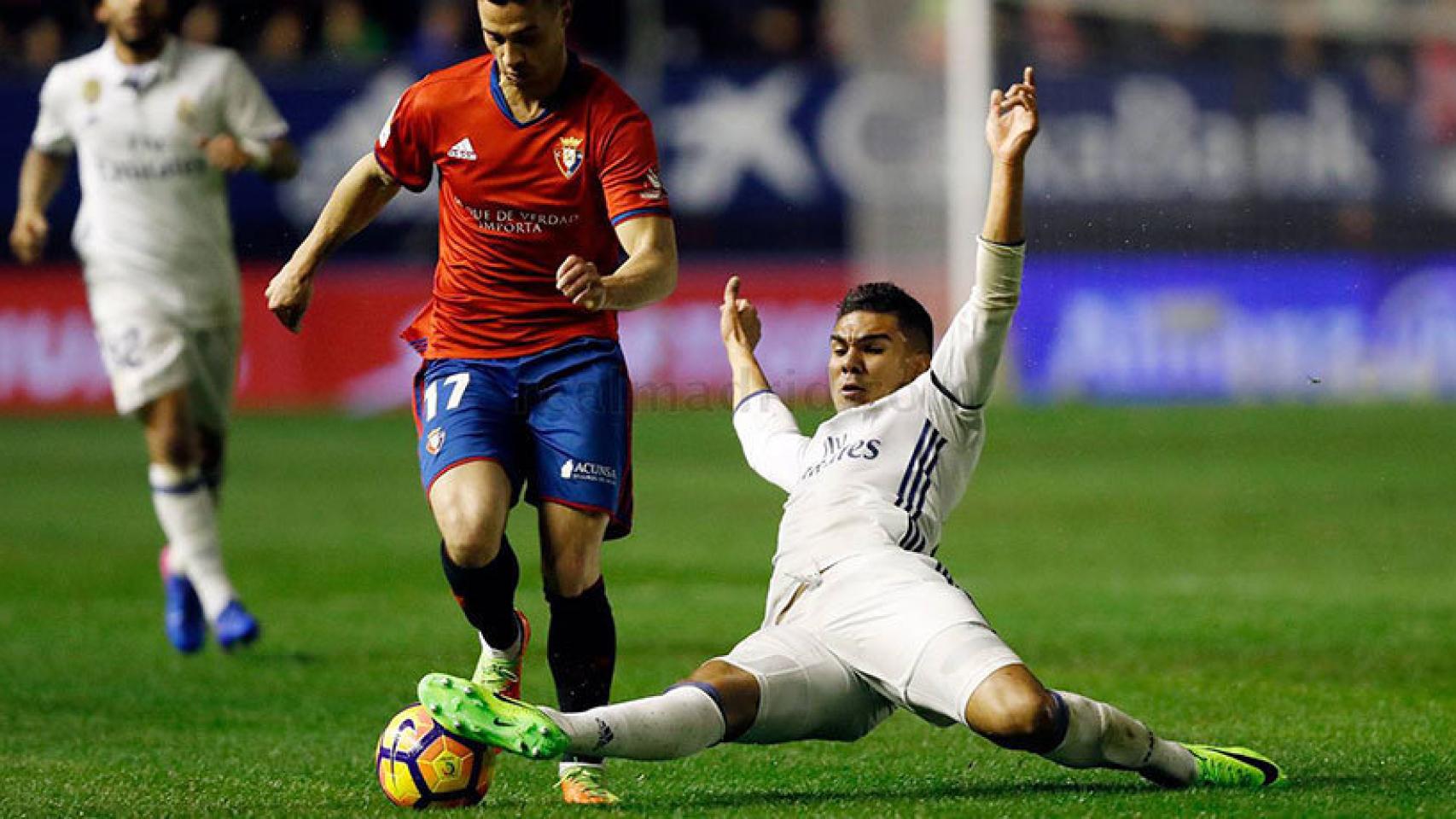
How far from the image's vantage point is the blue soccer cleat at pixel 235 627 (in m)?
9.20

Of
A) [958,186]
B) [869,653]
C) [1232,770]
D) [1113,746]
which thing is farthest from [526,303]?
[958,186]

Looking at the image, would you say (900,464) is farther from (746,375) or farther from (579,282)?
(579,282)

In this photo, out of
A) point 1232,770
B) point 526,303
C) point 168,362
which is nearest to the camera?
point 1232,770

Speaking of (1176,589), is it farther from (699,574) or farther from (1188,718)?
(1188,718)

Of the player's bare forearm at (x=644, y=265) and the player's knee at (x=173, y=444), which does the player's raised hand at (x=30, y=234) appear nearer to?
the player's knee at (x=173, y=444)

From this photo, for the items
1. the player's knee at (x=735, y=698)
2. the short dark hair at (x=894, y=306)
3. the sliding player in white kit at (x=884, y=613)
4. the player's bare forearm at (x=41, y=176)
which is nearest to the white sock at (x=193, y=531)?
the player's bare forearm at (x=41, y=176)

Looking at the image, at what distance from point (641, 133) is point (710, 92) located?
17707mm

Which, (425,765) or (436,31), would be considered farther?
(436,31)

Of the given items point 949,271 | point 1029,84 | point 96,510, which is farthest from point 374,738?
point 949,271

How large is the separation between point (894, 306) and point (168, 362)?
443cm

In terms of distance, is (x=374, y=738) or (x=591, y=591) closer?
(x=591, y=591)

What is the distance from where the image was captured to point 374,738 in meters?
7.07

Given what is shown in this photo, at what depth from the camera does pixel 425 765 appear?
561 centimetres

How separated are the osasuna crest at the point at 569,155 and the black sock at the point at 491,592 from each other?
0.96m
